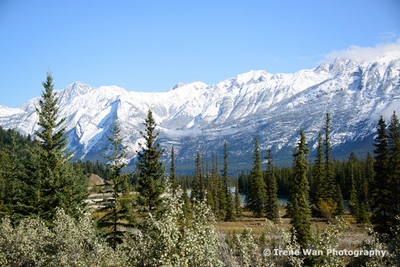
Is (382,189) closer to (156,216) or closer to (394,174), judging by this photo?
(394,174)

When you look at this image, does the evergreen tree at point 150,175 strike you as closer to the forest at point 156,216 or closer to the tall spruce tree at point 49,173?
the forest at point 156,216

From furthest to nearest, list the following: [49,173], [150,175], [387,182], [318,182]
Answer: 1. [318,182]
2. [387,182]
3. [150,175]
4. [49,173]

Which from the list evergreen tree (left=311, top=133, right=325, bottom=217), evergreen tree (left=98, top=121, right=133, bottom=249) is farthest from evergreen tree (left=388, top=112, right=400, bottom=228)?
evergreen tree (left=98, top=121, right=133, bottom=249)

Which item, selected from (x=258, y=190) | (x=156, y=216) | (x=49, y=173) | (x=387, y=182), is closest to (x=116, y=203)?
(x=49, y=173)

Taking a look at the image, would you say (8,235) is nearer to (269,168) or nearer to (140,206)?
(140,206)

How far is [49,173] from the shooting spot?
37.9 metres

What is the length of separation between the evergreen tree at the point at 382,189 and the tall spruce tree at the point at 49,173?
34.2 metres

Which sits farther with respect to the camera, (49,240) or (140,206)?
(140,206)

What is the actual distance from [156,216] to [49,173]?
22849 mm

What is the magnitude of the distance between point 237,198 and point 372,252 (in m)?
73.7

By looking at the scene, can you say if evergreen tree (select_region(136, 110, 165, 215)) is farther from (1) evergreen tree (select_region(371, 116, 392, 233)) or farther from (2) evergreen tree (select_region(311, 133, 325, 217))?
(2) evergreen tree (select_region(311, 133, 325, 217))

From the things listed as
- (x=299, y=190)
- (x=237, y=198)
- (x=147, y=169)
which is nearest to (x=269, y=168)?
(x=237, y=198)

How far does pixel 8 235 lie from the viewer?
21.9 meters

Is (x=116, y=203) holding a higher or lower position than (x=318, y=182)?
lower
